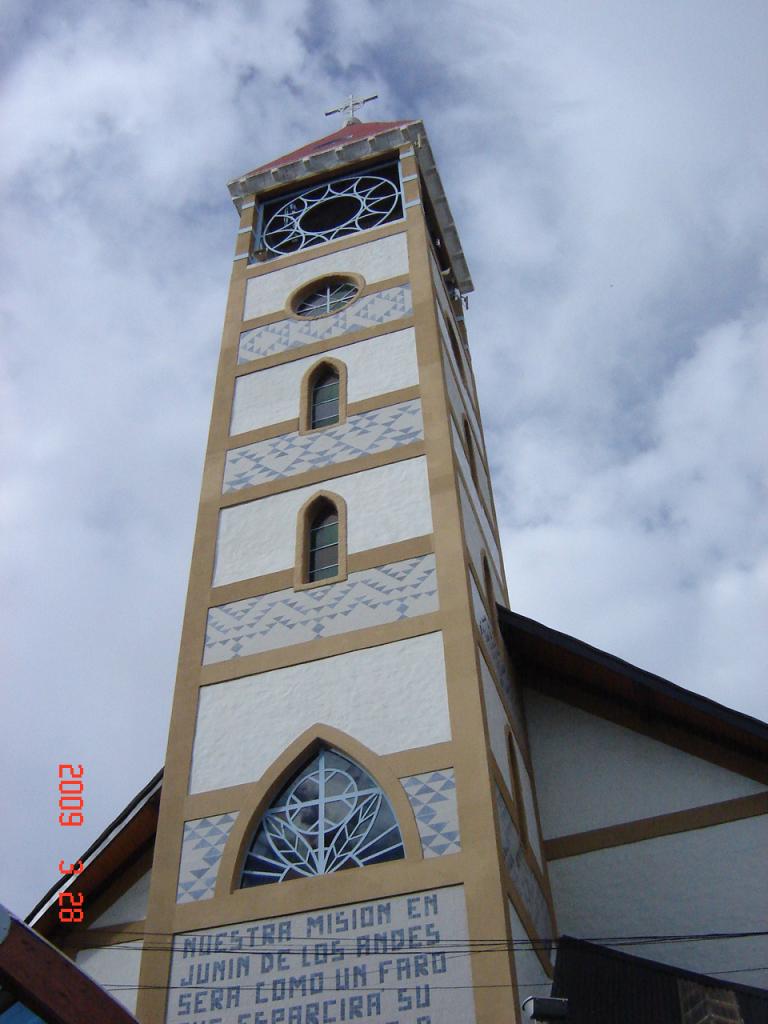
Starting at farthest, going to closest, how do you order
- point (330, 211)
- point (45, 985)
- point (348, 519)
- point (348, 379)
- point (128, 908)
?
point (330, 211) < point (348, 379) < point (348, 519) < point (128, 908) < point (45, 985)

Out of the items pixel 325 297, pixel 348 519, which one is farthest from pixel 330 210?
pixel 348 519

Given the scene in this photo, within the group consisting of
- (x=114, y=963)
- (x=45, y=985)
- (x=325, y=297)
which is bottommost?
(x=45, y=985)

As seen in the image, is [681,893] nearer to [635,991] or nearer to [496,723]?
[635,991]

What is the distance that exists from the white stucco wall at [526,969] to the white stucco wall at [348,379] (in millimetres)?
6707

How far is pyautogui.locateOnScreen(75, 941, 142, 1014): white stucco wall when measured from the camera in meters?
10.6

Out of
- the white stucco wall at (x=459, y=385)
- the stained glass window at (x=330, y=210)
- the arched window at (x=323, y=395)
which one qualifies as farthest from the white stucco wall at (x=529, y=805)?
the stained glass window at (x=330, y=210)

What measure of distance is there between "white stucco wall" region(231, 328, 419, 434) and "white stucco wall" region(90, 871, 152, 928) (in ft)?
18.2

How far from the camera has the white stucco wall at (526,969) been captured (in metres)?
8.75

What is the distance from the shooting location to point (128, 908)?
11.5 meters

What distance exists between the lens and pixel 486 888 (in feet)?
29.1

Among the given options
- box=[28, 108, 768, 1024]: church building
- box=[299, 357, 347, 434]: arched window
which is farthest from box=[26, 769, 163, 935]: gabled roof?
box=[299, 357, 347, 434]: arched window

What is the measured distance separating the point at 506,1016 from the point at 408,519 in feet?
17.5

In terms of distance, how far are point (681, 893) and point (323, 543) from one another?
201 inches

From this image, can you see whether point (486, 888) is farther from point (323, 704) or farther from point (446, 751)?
point (323, 704)
